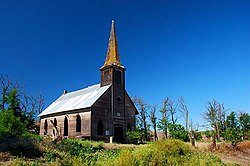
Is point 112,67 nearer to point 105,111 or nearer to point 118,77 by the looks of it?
point 118,77

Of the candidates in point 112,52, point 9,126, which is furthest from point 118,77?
point 9,126

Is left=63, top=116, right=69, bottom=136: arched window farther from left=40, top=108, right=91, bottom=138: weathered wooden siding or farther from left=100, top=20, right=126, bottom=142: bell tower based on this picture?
left=100, top=20, right=126, bottom=142: bell tower

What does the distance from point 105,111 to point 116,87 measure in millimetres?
3709

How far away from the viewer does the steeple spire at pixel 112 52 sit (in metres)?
32.3

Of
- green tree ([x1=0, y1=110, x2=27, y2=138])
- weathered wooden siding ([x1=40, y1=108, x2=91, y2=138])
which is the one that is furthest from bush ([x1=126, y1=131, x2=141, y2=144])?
green tree ([x1=0, y1=110, x2=27, y2=138])

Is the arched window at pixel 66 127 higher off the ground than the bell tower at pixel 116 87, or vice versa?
the bell tower at pixel 116 87

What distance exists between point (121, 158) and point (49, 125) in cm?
3057

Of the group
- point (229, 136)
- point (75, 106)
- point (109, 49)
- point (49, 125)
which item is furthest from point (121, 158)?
point (49, 125)

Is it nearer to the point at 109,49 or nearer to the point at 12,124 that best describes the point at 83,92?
the point at 109,49

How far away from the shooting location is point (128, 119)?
3244 centimetres

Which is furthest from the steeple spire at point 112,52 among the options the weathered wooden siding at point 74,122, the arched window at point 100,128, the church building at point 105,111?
the arched window at point 100,128

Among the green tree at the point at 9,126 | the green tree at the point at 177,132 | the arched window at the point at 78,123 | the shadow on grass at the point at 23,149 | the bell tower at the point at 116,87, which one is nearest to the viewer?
the shadow on grass at the point at 23,149

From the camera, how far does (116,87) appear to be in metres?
31.5

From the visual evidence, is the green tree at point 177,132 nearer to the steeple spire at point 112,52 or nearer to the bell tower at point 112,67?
the bell tower at point 112,67
